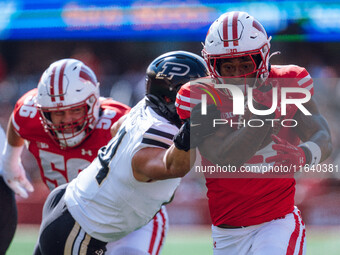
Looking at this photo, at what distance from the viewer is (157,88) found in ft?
9.60

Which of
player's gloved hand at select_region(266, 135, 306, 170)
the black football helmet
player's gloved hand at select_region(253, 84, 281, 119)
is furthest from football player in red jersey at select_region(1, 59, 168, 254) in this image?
player's gloved hand at select_region(266, 135, 306, 170)

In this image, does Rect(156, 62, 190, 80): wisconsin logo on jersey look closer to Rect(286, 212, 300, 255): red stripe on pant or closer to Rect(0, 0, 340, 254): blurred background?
Rect(286, 212, 300, 255): red stripe on pant

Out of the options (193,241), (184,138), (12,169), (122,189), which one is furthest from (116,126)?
(193,241)

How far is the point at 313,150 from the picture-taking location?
2.53m

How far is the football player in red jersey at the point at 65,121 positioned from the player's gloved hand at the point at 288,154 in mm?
1409

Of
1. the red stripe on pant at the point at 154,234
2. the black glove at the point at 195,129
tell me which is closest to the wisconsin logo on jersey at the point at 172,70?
the black glove at the point at 195,129

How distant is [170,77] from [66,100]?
964 millimetres

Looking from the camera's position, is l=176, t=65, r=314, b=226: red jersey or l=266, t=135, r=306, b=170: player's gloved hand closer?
l=266, t=135, r=306, b=170: player's gloved hand

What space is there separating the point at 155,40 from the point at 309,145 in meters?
5.61

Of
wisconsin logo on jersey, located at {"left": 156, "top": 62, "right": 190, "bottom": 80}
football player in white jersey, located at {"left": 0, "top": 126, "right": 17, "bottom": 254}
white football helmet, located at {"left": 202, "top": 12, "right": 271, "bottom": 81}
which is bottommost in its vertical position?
football player in white jersey, located at {"left": 0, "top": 126, "right": 17, "bottom": 254}

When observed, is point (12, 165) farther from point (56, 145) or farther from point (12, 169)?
point (56, 145)

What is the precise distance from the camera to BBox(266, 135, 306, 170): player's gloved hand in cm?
240

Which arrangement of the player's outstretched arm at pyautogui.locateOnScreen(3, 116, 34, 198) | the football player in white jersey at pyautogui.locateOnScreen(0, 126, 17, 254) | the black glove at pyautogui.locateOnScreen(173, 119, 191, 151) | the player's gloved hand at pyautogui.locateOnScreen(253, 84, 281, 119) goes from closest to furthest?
the black glove at pyautogui.locateOnScreen(173, 119, 191, 151) < the player's gloved hand at pyautogui.locateOnScreen(253, 84, 281, 119) < the football player in white jersey at pyautogui.locateOnScreen(0, 126, 17, 254) < the player's outstretched arm at pyautogui.locateOnScreen(3, 116, 34, 198)

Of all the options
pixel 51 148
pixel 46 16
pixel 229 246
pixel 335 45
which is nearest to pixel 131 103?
pixel 46 16
